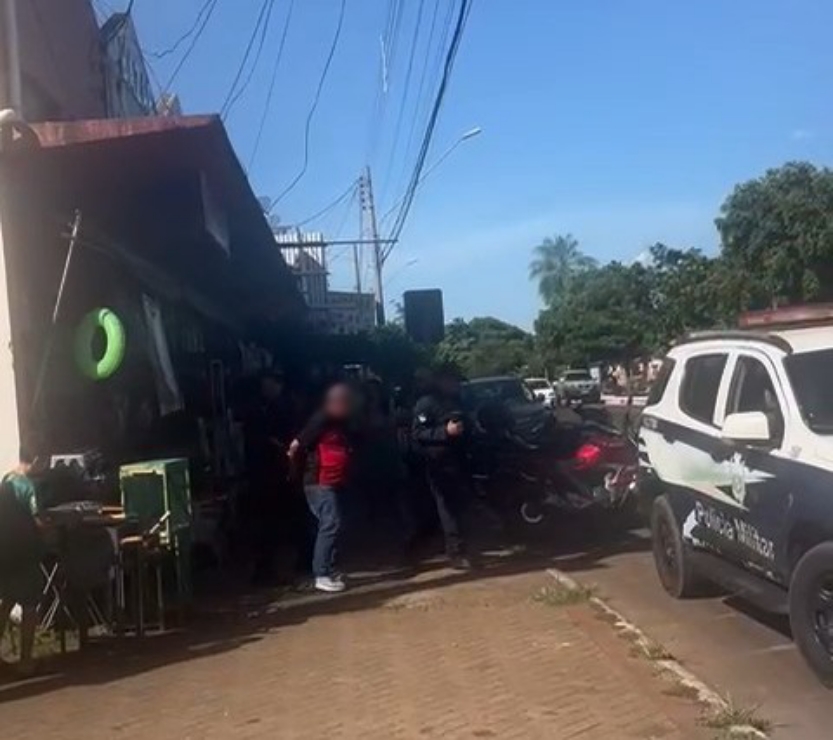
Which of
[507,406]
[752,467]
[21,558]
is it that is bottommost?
[21,558]

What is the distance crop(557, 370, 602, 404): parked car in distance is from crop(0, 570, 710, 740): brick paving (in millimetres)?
29883

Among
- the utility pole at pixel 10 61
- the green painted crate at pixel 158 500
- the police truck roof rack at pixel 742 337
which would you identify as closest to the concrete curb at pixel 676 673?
the police truck roof rack at pixel 742 337

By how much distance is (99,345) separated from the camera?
967 centimetres

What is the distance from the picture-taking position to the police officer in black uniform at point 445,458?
1139 cm

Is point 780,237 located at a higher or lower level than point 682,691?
higher

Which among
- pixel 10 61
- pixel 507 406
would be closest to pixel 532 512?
pixel 507 406

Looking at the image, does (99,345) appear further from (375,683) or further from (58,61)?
(58,61)

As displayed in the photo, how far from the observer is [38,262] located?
1004 cm

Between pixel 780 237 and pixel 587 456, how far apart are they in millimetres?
32979

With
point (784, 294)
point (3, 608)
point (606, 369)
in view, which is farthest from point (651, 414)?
point (606, 369)

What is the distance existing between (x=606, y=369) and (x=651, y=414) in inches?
2445

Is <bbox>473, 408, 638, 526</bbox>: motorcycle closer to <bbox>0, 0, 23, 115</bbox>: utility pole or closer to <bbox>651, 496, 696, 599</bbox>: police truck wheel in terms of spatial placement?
<bbox>651, 496, 696, 599</bbox>: police truck wheel

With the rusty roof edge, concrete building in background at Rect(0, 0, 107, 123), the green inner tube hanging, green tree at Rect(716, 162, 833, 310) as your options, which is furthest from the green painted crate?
green tree at Rect(716, 162, 833, 310)

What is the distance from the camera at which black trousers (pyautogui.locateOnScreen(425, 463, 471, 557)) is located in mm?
11406
